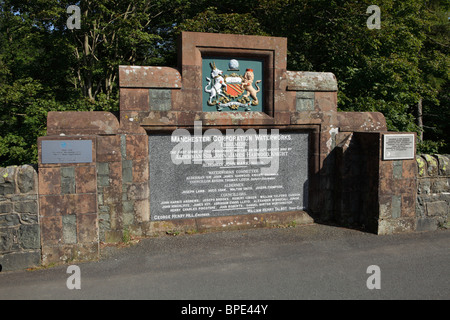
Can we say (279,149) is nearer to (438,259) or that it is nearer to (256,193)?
(256,193)

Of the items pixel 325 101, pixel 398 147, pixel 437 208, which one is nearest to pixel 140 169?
pixel 325 101

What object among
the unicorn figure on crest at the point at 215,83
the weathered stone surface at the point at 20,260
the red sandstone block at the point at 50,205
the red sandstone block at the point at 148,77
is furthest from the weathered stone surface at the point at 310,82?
the weathered stone surface at the point at 20,260

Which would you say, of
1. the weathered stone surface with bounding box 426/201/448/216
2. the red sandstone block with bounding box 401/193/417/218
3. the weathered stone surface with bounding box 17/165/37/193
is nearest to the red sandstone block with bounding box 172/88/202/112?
the weathered stone surface with bounding box 17/165/37/193

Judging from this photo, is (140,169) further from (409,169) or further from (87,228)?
(409,169)

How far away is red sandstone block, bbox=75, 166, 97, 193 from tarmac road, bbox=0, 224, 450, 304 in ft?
3.30

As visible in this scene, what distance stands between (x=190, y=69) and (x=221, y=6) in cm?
1083

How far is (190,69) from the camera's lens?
20.5ft

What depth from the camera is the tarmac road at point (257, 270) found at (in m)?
4.30

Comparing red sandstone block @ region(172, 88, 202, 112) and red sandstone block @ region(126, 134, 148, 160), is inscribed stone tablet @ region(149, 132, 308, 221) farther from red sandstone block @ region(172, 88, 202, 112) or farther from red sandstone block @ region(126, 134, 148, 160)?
red sandstone block @ region(172, 88, 202, 112)

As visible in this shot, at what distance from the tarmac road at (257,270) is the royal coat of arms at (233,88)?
2199 millimetres

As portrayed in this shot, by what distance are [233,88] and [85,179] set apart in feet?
9.33

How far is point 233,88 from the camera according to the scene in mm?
6531

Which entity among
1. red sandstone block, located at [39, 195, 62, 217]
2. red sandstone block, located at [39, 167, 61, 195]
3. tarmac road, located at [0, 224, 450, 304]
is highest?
red sandstone block, located at [39, 167, 61, 195]

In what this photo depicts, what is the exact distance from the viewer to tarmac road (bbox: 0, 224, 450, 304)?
4.30 meters
